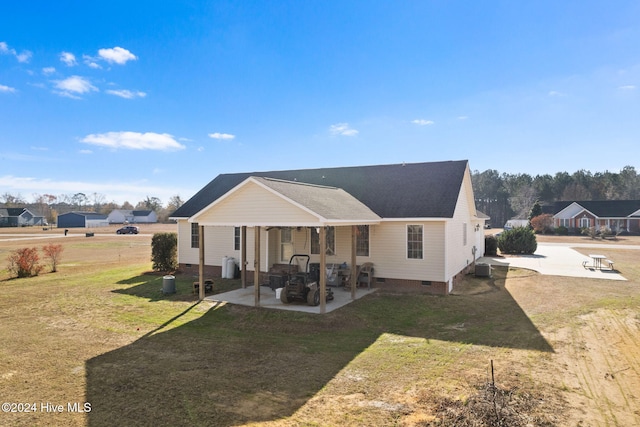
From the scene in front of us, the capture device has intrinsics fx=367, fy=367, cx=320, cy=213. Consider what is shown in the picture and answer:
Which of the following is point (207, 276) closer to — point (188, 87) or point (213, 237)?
point (213, 237)

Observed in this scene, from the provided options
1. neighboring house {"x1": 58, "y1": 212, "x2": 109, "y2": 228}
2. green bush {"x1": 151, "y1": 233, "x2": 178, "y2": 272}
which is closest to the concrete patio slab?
green bush {"x1": 151, "y1": 233, "x2": 178, "y2": 272}

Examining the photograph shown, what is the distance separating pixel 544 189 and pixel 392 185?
8368 centimetres

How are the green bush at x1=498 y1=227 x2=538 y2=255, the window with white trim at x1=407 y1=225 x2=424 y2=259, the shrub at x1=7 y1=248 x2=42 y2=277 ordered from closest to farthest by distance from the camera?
the window with white trim at x1=407 y1=225 x2=424 y2=259 → the shrub at x1=7 y1=248 x2=42 y2=277 → the green bush at x1=498 y1=227 x2=538 y2=255

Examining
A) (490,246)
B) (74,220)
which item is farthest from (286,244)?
(74,220)

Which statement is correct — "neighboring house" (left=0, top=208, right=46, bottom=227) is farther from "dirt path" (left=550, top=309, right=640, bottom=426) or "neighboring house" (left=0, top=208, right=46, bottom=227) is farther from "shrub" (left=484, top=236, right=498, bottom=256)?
"dirt path" (left=550, top=309, right=640, bottom=426)

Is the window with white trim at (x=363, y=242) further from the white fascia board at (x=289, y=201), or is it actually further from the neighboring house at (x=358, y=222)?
the white fascia board at (x=289, y=201)

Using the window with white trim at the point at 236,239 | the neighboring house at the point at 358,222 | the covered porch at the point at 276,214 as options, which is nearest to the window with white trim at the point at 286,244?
the neighboring house at the point at 358,222

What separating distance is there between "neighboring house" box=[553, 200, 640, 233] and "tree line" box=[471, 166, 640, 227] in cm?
1703

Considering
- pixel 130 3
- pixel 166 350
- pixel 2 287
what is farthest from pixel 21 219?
pixel 166 350

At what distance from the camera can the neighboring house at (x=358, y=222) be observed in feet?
40.5

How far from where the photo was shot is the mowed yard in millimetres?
5477

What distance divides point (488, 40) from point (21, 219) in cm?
11605

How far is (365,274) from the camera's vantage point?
1506cm

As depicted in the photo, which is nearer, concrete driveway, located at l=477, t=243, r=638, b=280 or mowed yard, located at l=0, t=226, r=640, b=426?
mowed yard, located at l=0, t=226, r=640, b=426
